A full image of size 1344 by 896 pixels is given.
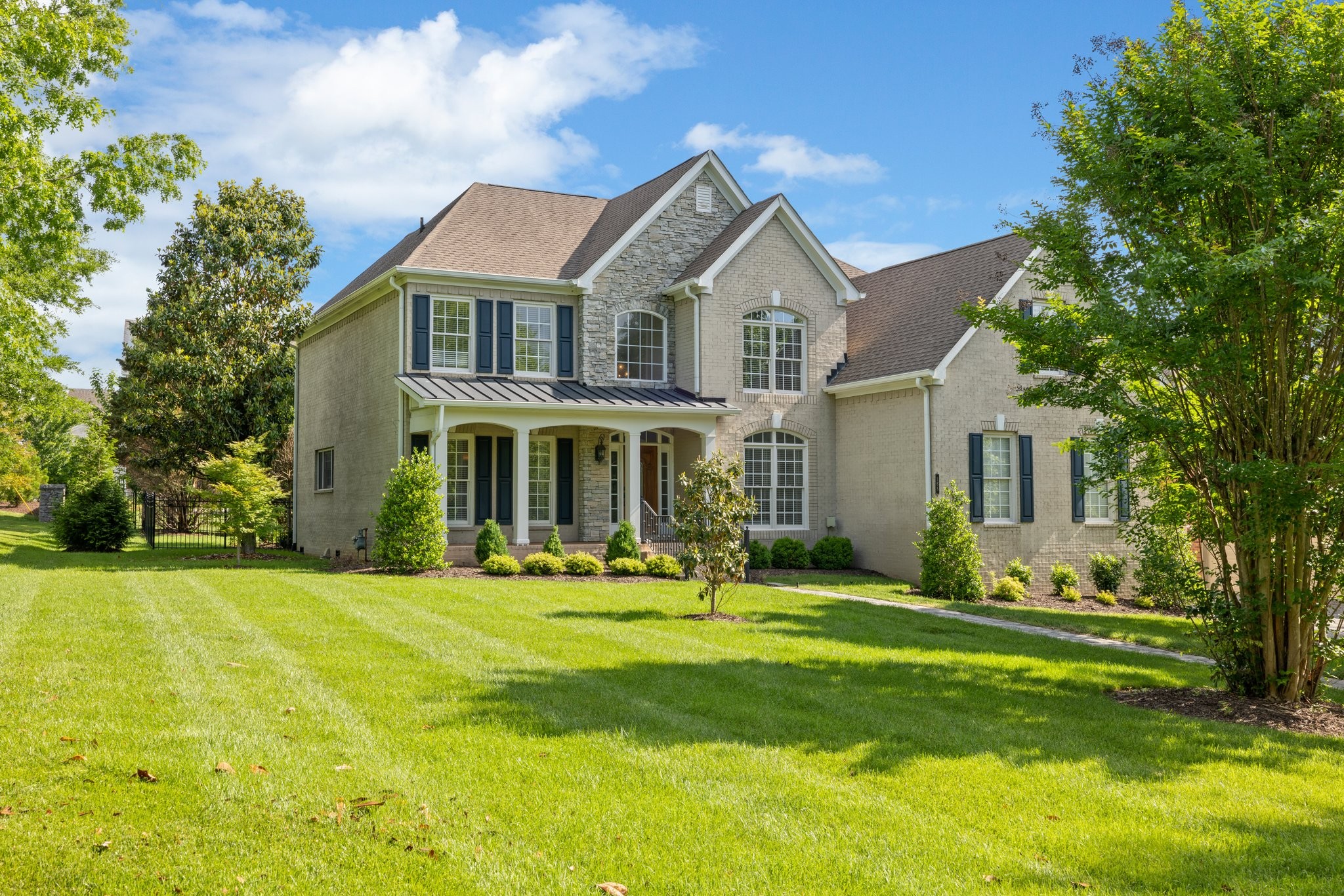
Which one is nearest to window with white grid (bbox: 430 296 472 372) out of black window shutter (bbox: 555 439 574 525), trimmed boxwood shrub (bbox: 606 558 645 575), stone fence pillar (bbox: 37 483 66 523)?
black window shutter (bbox: 555 439 574 525)

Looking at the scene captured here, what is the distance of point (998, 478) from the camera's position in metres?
22.1

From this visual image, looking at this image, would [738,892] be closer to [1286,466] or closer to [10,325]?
[1286,466]

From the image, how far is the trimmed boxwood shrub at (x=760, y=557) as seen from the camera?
21.1m

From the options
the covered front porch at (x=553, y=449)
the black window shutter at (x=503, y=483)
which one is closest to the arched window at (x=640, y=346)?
the covered front porch at (x=553, y=449)

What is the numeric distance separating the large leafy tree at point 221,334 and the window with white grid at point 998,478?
1888cm

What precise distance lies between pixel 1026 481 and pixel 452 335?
42.1 feet

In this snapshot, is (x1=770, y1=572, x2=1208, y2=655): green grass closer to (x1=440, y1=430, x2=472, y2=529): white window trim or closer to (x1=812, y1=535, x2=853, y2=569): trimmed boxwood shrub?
(x1=812, y1=535, x2=853, y2=569): trimmed boxwood shrub

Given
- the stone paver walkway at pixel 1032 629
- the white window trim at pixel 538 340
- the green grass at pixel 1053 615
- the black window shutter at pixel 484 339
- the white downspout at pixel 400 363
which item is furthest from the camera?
the white window trim at pixel 538 340

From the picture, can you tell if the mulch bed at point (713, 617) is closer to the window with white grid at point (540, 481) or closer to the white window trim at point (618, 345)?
the window with white grid at point (540, 481)

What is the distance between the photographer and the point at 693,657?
955 centimetres

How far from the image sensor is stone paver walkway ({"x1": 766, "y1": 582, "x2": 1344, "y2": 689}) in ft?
38.4

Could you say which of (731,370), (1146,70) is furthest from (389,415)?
(1146,70)

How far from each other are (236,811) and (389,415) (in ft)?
54.1

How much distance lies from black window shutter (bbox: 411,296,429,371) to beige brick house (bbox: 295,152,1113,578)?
0.14 ft
